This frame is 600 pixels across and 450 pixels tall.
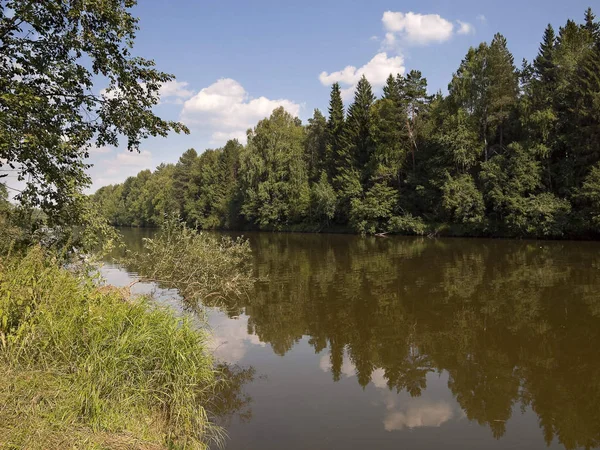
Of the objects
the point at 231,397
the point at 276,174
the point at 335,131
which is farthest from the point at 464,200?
the point at 231,397

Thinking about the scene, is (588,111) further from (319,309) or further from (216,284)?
(216,284)

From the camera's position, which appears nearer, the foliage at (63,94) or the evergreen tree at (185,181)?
the foliage at (63,94)

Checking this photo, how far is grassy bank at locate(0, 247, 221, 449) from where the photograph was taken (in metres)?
4.52

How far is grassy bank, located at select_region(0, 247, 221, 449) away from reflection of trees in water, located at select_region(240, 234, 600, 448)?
4.46m

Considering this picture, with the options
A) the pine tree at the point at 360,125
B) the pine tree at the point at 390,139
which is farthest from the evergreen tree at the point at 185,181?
the pine tree at the point at 390,139

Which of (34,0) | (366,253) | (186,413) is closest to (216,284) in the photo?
(186,413)

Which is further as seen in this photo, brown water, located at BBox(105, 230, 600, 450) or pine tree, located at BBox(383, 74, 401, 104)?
pine tree, located at BBox(383, 74, 401, 104)

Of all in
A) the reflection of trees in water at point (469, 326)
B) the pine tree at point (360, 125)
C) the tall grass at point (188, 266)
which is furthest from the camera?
the pine tree at point (360, 125)

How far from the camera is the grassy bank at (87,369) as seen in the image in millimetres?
4516

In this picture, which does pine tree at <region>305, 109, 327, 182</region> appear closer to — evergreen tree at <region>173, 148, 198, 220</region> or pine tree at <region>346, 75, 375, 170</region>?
pine tree at <region>346, 75, 375, 170</region>

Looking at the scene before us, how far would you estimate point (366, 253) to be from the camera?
31578mm

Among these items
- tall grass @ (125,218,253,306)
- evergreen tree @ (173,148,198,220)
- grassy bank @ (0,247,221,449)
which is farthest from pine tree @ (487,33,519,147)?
evergreen tree @ (173,148,198,220)

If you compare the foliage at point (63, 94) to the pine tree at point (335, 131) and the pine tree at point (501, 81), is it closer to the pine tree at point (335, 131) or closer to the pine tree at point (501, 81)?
the pine tree at point (501, 81)

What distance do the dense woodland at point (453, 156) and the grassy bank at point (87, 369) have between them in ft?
54.0
